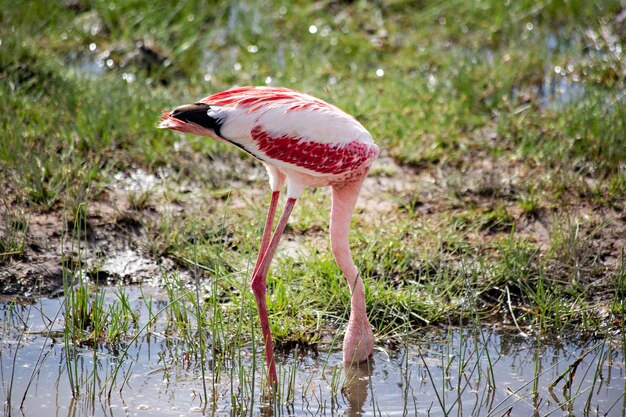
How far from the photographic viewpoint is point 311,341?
5.29m

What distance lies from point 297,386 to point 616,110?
3883 millimetres

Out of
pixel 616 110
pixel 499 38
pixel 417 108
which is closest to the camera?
pixel 616 110

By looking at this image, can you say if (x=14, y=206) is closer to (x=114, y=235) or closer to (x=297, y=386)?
(x=114, y=235)

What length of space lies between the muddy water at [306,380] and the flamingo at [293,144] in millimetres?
260

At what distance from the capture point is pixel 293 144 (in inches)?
197

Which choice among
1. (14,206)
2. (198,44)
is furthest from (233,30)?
(14,206)

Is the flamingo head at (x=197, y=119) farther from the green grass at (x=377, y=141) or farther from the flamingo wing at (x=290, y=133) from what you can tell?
the green grass at (x=377, y=141)

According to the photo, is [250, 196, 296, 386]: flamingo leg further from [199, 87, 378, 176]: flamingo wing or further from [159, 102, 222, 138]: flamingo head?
[159, 102, 222, 138]: flamingo head

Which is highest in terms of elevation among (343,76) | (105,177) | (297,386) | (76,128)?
(343,76)

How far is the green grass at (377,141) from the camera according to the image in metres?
5.66

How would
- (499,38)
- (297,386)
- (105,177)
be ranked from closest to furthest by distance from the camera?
1. (297,386)
2. (105,177)
3. (499,38)

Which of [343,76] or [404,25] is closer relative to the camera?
[343,76]

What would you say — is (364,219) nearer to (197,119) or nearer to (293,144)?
(293,144)

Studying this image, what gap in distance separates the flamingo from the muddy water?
10.3 inches
